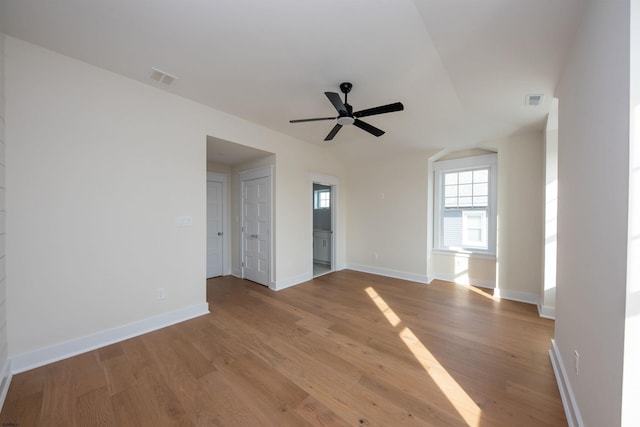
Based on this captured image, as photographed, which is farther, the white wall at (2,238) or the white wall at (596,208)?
the white wall at (2,238)

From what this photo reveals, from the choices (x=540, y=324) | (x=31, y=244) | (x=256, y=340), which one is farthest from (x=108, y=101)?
(x=540, y=324)

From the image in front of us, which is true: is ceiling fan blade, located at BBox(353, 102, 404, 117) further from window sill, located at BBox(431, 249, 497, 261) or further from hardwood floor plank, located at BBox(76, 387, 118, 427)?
window sill, located at BBox(431, 249, 497, 261)

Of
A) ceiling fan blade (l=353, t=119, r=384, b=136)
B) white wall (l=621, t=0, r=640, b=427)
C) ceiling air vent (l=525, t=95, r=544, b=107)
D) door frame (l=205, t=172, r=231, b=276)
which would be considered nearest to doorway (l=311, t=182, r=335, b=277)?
door frame (l=205, t=172, r=231, b=276)

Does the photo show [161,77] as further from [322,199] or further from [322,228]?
[322,228]

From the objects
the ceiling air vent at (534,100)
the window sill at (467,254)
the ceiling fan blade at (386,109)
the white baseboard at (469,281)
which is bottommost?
the white baseboard at (469,281)

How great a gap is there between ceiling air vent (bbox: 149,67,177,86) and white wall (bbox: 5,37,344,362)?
0.73 ft

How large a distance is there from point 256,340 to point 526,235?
4106 millimetres

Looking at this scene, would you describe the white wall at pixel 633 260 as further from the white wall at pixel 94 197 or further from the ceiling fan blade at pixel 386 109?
the white wall at pixel 94 197

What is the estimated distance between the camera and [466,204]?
431cm

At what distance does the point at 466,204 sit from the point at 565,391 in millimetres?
3229

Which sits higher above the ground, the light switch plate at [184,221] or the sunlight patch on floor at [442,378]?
the light switch plate at [184,221]

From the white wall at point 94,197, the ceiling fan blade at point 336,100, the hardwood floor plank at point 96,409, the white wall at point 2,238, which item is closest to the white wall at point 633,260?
the ceiling fan blade at point 336,100

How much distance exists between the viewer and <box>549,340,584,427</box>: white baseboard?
1372 mm

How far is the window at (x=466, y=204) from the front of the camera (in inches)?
159
